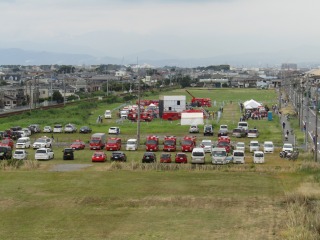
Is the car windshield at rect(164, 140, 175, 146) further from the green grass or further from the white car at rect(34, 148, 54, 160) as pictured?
the green grass

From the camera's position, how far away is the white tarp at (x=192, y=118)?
2153 inches

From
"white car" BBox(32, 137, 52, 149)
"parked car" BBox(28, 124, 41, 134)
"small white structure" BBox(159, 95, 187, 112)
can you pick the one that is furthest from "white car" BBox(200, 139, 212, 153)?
"small white structure" BBox(159, 95, 187, 112)

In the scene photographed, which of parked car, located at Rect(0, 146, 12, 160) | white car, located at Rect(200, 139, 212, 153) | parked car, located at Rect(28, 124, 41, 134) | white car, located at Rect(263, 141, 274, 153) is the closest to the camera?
parked car, located at Rect(0, 146, 12, 160)

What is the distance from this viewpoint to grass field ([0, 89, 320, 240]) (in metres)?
16.4

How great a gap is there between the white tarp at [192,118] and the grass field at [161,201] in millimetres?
22311

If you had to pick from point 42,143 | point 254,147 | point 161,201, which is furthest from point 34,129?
point 161,201

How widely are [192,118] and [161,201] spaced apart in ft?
113

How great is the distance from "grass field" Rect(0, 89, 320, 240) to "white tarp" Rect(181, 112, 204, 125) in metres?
22.3

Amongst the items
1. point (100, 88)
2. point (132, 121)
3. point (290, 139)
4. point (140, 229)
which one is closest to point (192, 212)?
point (140, 229)

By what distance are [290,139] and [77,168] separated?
20721 millimetres

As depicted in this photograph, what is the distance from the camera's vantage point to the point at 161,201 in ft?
67.6

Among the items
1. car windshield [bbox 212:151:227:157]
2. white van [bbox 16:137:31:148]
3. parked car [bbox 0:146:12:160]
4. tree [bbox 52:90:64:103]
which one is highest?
Result: tree [bbox 52:90:64:103]

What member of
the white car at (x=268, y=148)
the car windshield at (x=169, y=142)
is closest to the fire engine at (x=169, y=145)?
the car windshield at (x=169, y=142)

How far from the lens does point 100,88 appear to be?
469 ft
